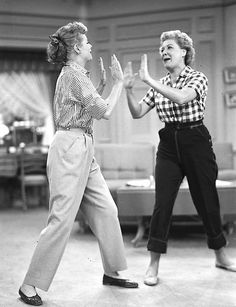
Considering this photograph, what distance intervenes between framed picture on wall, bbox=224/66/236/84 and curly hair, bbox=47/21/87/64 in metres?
4.54

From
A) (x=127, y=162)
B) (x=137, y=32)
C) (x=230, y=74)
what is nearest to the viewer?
(x=127, y=162)

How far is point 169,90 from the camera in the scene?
2930 mm

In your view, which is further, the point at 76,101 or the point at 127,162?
the point at 127,162

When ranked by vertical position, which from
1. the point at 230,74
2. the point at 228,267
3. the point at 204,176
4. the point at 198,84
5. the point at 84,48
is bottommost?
the point at 228,267

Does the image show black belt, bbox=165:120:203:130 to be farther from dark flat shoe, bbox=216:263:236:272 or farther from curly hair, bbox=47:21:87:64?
dark flat shoe, bbox=216:263:236:272

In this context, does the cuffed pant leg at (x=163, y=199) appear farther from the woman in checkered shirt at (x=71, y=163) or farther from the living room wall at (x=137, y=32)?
the living room wall at (x=137, y=32)

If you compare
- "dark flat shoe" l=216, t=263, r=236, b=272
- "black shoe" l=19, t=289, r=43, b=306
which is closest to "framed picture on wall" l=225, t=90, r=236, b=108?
"dark flat shoe" l=216, t=263, r=236, b=272

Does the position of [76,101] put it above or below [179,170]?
above

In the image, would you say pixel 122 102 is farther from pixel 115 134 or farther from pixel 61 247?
pixel 61 247

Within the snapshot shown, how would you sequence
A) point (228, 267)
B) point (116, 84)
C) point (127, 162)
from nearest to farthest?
1. point (116, 84)
2. point (228, 267)
3. point (127, 162)

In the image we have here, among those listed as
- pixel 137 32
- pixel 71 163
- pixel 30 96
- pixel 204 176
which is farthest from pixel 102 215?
pixel 30 96

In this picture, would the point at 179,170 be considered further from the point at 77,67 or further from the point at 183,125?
Result: the point at 77,67

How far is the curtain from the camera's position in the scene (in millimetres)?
8609

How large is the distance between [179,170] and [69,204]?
79 cm
